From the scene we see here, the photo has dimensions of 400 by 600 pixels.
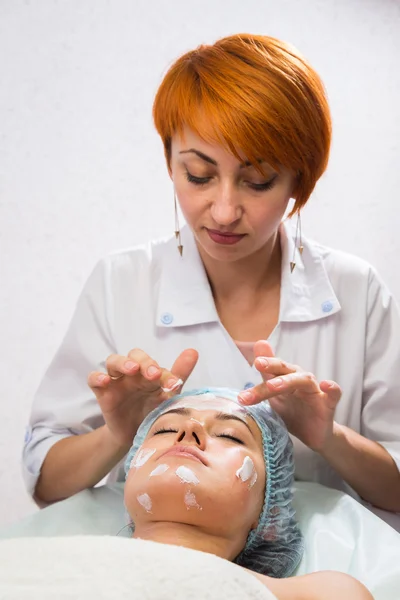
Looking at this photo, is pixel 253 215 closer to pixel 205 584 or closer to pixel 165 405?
pixel 165 405

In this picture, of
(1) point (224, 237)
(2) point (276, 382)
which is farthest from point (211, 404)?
(1) point (224, 237)

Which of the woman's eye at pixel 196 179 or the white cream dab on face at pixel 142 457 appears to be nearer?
the white cream dab on face at pixel 142 457

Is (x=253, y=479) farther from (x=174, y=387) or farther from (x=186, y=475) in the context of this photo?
(x=174, y=387)

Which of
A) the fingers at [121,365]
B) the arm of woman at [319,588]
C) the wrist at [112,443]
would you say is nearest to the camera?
the arm of woman at [319,588]

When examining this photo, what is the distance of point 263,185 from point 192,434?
556 millimetres

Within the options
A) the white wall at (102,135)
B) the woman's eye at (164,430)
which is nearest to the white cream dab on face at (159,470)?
the woman's eye at (164,430)

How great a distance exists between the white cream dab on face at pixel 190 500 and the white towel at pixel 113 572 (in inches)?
7.4

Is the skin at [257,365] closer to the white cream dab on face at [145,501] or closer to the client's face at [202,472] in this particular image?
the client's face at [202,472]

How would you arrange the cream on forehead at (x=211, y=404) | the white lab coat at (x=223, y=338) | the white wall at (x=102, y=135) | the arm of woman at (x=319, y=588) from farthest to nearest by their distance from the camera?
the white wall at (x=102, y=135) < the white lab coat at (x=223, y=338) < the cream on forehead at (x=211, y=404) < the arm of woman at (x=319, y=588)

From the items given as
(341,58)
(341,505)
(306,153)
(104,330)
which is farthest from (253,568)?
(341,58)

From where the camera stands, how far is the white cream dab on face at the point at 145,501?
1.42m

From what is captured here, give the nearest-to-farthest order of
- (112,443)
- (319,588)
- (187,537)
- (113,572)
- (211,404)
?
(113,572), (319,588), (187,537), (211,404), (112,443)

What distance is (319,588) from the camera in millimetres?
1273

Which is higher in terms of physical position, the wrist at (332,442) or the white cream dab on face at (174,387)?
the white cream dab on face at (174,387)
